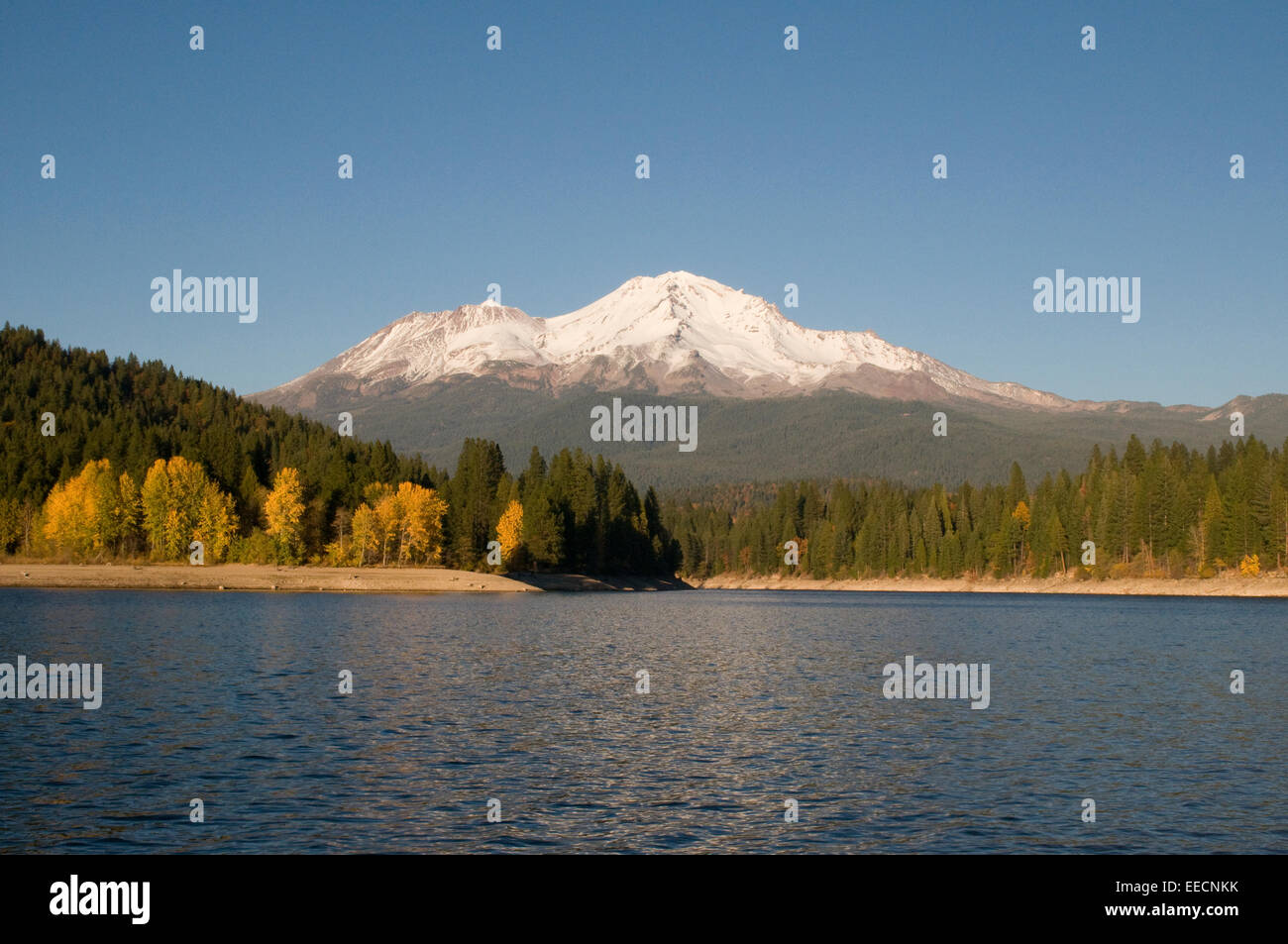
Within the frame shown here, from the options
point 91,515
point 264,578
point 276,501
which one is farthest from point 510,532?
point 91,515

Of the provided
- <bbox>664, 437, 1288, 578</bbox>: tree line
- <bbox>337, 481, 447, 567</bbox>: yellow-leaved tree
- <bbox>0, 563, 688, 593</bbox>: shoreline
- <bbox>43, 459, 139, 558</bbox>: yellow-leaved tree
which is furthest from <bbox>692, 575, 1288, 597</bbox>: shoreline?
<bbox>43, 459, 139, 558</bbox>: yellow-leaved tree

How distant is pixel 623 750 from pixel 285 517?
400 feet

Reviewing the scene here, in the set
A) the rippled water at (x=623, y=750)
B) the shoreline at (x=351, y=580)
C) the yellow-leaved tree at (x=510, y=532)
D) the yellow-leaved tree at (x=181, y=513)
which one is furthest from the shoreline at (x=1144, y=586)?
the yellow-leaved tree at (x=181, y=513)

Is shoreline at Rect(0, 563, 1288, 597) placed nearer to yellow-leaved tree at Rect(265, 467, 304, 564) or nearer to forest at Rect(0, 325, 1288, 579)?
yellow-leaved tree at Rect(265, 467, 304, 564)

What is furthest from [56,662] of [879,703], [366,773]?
[879,703]

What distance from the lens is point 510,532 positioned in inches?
5935

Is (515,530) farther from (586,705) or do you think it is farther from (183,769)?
(183,769)

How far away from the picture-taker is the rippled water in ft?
75.8

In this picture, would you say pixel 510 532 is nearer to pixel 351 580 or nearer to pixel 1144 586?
pixel 351 580

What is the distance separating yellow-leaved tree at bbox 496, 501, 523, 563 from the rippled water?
8284 centimetres

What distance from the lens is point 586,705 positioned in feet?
134

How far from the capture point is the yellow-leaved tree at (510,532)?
5925 inches
